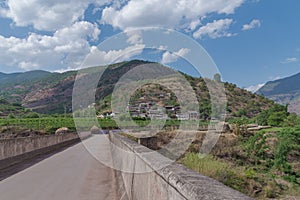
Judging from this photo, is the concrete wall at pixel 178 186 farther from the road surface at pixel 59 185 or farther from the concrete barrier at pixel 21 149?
the concrete barrier at pixel 21 149

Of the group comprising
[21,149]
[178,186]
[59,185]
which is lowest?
[59,185]

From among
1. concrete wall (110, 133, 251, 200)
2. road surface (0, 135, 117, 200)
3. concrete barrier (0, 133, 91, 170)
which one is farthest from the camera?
concrete barrier (0, 133, 91, 170)

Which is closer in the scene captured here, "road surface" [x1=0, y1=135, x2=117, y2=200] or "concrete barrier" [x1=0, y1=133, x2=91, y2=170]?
"road surface" [x1=0, y1=135, x2=117, y2=200]

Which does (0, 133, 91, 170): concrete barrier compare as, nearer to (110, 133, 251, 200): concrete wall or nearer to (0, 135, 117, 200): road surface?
(0, 135, 117, 200): road surface

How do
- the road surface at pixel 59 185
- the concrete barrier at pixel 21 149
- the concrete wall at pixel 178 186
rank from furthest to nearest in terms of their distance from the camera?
1. the concrete barrier at pixel 21 149
2. the road surface at pixel 59 185
3. the concrete wall at pixel 178 186

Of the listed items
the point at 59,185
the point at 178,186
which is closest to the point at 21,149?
the point at 59,185

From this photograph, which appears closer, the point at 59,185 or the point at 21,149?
the point at 59,185

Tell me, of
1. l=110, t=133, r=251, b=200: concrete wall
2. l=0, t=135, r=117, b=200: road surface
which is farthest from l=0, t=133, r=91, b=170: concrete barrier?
l=110, t=133, r=251, b=200: concrete wall

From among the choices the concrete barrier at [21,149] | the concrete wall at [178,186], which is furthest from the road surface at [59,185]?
the concrete wall at [178,186]

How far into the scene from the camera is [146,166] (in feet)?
14.3

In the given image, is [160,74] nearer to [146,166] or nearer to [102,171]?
[102,171]

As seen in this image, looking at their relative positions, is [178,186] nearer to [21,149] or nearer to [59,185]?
[59,185]

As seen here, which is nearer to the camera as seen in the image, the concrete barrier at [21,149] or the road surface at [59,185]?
the road surface at [59,185]

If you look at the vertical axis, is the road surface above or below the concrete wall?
below
